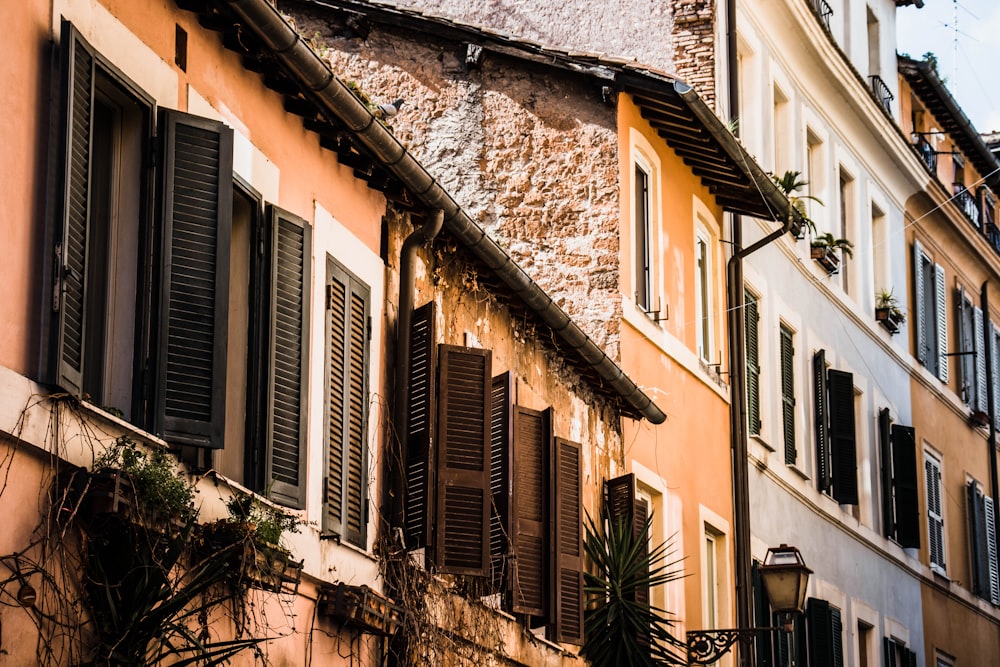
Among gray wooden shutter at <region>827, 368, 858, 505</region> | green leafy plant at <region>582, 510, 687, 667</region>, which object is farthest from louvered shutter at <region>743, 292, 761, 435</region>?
green leafy plant at <region>582, 510, 687, 667</region>

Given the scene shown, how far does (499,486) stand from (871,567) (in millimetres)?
13735

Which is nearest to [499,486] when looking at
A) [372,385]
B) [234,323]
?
[372,385]

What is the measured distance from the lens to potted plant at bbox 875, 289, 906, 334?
28297 mm

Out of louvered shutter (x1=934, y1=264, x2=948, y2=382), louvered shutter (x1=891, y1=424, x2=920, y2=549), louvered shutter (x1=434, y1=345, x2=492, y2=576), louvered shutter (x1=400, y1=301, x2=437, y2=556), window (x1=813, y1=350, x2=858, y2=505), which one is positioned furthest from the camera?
louvered shutter (x1=934, y1=264, x2=948, y2=382)

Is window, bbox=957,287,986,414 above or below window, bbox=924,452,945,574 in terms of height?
above

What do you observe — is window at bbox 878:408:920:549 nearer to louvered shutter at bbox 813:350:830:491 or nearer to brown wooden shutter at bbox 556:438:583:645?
louvered shutter at bbox 813:350:830:491

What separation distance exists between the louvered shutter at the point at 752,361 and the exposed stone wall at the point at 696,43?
7.59ft

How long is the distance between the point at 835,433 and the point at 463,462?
525 inches

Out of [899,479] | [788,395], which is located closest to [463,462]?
[788,395]

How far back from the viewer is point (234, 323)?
1016 cm

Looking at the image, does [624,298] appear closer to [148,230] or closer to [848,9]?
[148,230]

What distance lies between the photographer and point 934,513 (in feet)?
98.3

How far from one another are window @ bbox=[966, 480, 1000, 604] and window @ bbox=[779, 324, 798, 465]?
9.29 m

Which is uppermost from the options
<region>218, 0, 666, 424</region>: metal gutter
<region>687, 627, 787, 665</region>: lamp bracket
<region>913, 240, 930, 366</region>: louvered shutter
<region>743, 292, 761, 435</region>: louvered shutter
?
<region>913, 240, 930, 366</region>: louvered shutter
